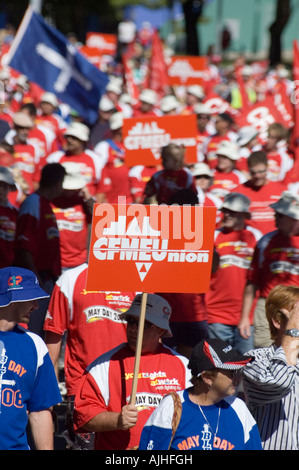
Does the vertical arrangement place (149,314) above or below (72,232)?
below

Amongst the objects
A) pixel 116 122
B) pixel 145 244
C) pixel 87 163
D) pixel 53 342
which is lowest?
pixel 53 342

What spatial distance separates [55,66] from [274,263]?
19.0ft

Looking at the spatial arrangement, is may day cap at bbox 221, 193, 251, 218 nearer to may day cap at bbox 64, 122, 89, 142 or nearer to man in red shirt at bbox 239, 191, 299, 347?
man in red shirt at bbox 239, 191, 299, 347

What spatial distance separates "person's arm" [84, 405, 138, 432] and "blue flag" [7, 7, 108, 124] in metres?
7.97

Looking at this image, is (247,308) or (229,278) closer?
(247,308)

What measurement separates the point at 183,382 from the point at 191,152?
691 cm

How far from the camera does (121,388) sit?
510 centimetres

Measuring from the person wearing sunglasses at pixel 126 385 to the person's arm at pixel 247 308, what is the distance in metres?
2.75

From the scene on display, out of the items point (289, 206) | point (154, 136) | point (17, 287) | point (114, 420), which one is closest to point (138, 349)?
point (114, 420)

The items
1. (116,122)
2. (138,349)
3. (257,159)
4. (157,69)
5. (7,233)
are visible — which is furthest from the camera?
(157,69)

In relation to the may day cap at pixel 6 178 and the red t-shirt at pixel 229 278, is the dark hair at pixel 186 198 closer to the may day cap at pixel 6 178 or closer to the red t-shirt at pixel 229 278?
the red t-shirt at pixel 229 278

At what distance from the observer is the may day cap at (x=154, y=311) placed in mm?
5312

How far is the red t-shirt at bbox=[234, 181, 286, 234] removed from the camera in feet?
32.0

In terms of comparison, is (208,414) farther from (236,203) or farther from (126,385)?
(236,203)
